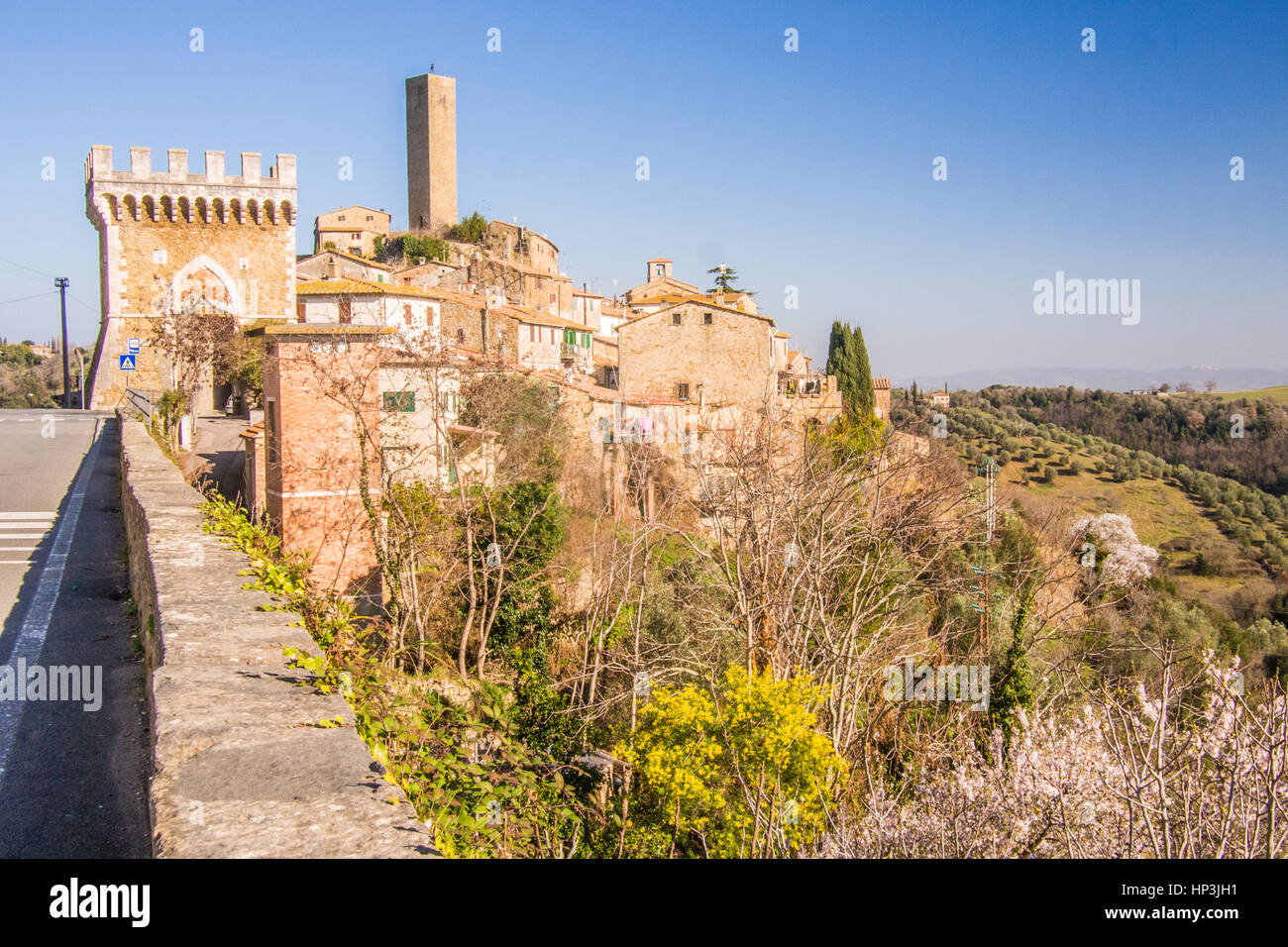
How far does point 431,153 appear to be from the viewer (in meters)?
67.9

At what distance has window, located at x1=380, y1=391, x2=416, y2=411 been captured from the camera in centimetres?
1772

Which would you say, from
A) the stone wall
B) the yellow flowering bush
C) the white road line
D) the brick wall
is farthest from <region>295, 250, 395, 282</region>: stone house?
the stone wall

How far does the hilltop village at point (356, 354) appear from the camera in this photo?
14.1 m

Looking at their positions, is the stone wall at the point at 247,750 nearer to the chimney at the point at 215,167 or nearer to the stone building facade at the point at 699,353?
the stone building facade at the point at 699,353

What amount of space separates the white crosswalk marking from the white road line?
0.15 m

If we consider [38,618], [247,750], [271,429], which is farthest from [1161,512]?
[247,750]

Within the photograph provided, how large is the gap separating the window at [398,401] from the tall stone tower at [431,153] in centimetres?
5206

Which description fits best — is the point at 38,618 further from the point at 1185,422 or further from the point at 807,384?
the point at 1185,422

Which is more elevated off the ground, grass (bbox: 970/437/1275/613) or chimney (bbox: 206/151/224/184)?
chimney (bbox: 206/151/224/184)

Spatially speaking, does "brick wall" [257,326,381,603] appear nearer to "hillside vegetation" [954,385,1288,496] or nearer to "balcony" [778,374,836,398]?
"balcony" [778,374,836,398]
